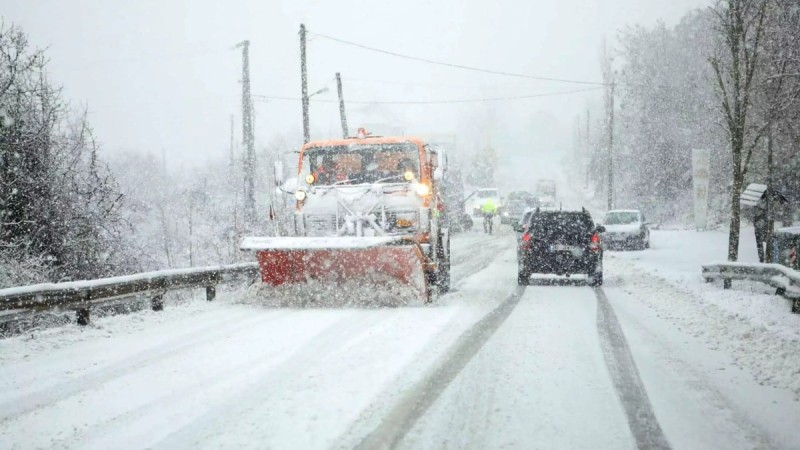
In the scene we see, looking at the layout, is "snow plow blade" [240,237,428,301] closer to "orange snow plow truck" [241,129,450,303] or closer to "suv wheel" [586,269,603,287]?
"orange snow plow truck" [241,129,450,303]

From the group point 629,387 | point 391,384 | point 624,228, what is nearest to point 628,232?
point 624,228

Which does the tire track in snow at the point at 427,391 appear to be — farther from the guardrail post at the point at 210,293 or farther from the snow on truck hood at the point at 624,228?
the snow on truck hood at the point at 624,228

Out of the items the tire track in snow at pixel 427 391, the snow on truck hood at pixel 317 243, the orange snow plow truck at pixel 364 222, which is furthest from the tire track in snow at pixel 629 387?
the snow on truck hood at pixel 317 243

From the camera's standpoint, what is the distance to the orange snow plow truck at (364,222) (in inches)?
411

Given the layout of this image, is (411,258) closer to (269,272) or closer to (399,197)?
(399,197)

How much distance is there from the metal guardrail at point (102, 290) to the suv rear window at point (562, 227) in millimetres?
6580

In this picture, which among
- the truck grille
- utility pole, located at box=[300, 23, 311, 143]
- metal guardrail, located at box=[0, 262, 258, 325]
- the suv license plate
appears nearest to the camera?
metal guardrail, located at box=[0, 262, 258, 325]

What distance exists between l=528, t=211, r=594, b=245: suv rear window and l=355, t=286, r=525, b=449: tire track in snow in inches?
211

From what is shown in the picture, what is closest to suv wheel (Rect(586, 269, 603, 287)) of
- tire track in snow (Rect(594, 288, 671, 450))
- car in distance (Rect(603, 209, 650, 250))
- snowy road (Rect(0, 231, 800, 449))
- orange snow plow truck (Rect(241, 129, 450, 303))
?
orange snow plow truck (Rect(241, 129, 450, 303))

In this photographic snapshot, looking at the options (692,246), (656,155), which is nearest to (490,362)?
(692,246)

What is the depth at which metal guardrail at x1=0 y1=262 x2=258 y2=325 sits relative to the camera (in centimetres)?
823

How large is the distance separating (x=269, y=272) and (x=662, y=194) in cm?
3693

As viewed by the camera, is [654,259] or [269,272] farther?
[654,259]

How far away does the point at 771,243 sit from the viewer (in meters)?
14.8
